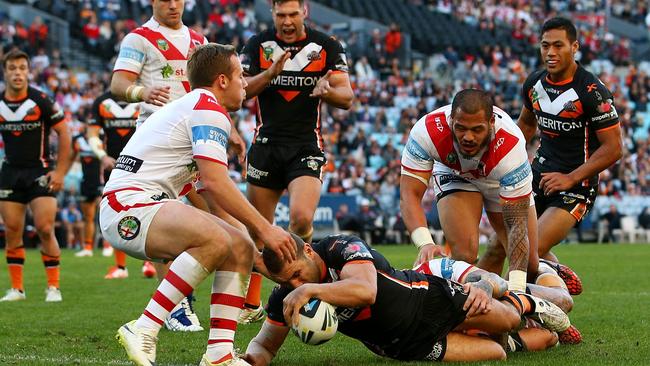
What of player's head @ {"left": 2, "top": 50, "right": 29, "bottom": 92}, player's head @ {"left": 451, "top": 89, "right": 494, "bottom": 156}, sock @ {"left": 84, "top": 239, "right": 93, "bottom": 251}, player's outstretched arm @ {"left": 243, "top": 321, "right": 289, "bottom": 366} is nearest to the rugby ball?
player's outstretched arm @ {"left": 243, "top": 321, "right": 289, "bottom": 366}

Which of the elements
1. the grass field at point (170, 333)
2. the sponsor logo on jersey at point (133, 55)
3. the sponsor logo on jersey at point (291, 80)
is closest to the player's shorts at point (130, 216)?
the grass field at point (170, 333)

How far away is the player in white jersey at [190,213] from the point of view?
642cm

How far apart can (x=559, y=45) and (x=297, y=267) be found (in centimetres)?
419

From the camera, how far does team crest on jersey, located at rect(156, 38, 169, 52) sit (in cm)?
937

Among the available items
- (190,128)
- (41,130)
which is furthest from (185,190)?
(41,130)

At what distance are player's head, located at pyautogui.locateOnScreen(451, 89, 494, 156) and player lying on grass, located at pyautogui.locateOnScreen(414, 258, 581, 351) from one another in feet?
2.83

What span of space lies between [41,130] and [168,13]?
12.0 feet

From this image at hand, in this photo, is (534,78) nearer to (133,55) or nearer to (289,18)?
(289,18)

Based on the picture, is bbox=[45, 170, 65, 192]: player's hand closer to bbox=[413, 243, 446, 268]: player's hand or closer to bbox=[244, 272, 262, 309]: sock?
bbox=[244, 272, 262, 309]: sock

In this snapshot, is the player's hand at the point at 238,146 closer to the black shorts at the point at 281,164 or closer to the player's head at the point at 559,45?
the black shorts at the point at 281,164

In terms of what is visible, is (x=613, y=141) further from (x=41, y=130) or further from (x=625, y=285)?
(x=41, y=130)

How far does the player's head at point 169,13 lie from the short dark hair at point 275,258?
11.4ft

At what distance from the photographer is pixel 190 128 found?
6664 millimetres

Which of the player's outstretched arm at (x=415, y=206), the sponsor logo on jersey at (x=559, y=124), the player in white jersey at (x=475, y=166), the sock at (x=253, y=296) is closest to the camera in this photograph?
the player in white jersey at (x=475, y=166)
